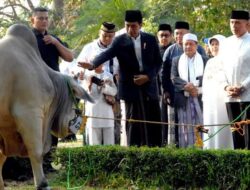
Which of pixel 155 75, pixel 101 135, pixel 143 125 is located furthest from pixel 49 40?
pixel 101 135

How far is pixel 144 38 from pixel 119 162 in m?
2.09

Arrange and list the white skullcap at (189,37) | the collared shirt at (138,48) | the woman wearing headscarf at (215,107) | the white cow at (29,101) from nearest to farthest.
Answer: the white cow at (29,101) → the collared shirt at (138,48) → the woman wearing headscarf at (215,107) → the white skullcap at (189,37)

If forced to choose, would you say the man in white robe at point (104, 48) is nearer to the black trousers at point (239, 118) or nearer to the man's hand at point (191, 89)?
the man's hand at point (191, 89)

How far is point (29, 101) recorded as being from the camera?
327 inches

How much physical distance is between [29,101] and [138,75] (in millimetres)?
2811

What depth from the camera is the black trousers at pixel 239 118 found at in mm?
10016

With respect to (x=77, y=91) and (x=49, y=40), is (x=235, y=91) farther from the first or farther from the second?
(x=49, y=40)

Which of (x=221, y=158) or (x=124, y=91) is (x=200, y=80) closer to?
(x=124, y=91)

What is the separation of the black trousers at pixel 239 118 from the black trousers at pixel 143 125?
1.18 meters

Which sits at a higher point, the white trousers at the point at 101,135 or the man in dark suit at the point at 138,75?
the man in dark suit at the point at 138,75

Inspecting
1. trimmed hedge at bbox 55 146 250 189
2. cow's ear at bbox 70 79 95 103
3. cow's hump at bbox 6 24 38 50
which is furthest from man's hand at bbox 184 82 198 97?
cow's hump at bbox 6 24 38 50

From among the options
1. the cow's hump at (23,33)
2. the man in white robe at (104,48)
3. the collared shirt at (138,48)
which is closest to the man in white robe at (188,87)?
the man in white robe at (104,48)

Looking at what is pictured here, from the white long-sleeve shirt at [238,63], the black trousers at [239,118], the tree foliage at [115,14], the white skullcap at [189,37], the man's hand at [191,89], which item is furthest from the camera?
the tree foliage at [115,14]

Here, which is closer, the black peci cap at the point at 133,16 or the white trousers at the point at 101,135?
the black peci cap at the point at 133,16
